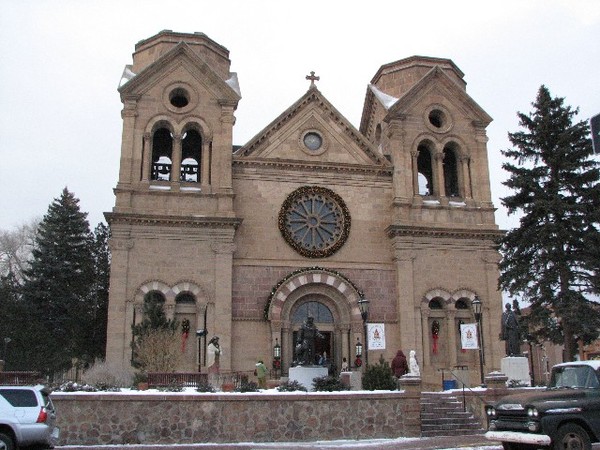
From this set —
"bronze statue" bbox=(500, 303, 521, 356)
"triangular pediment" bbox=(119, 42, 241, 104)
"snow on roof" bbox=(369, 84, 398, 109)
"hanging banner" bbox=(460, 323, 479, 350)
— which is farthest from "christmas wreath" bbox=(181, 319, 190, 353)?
"snow on roof" bbox=(369, 84, 398, 109)

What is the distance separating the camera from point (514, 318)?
2575 cm

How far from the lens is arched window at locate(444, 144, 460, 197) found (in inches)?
1549

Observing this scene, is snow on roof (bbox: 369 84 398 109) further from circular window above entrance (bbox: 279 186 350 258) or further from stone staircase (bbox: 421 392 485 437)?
stone staircase (bbox: 421 392 485 437)

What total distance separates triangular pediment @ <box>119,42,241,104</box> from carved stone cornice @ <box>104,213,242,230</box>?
6802mm

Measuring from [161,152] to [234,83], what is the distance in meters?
5.62

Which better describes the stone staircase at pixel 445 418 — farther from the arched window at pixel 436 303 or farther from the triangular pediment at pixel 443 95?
the triangular pediment at pixel 443 95

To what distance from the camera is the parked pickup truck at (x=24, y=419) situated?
47.7 ft

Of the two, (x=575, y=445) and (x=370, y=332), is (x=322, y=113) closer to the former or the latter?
(x=370, y=332)

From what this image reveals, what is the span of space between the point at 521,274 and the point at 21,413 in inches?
913

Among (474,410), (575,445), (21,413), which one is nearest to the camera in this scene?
(575,445)


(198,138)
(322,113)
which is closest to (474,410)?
(322,113)

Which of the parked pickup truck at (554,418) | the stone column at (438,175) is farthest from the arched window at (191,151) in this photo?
the parked pickup truck at (554,418)

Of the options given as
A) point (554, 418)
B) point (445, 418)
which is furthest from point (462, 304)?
point (554, 418)

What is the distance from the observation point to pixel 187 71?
36438 mm
